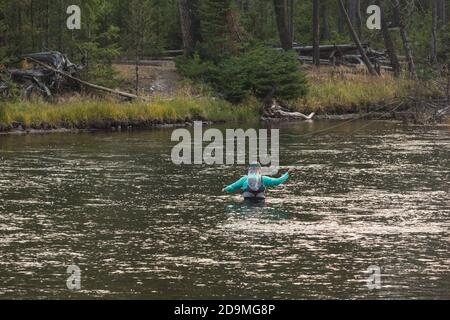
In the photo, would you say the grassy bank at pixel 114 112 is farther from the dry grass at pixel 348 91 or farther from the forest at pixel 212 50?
the dry grass at pixel 348 91

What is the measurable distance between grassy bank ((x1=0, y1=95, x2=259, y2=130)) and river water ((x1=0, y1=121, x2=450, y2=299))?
823 cm

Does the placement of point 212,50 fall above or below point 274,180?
above

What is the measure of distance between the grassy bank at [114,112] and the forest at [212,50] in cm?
155

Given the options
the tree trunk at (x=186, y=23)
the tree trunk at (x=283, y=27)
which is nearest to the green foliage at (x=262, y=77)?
the tree trunk at (x=186, y=23)

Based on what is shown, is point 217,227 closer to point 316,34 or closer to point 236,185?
point 236,185

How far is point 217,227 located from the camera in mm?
21625

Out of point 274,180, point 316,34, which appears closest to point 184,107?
point 316,34

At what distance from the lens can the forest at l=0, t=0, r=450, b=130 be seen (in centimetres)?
5169

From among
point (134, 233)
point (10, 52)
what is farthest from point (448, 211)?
point (10, 52)

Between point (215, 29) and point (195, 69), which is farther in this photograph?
point (215, 29)

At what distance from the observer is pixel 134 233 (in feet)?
69.1

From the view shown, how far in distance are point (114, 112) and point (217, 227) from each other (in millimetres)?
25510

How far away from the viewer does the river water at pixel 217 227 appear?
663 inches
